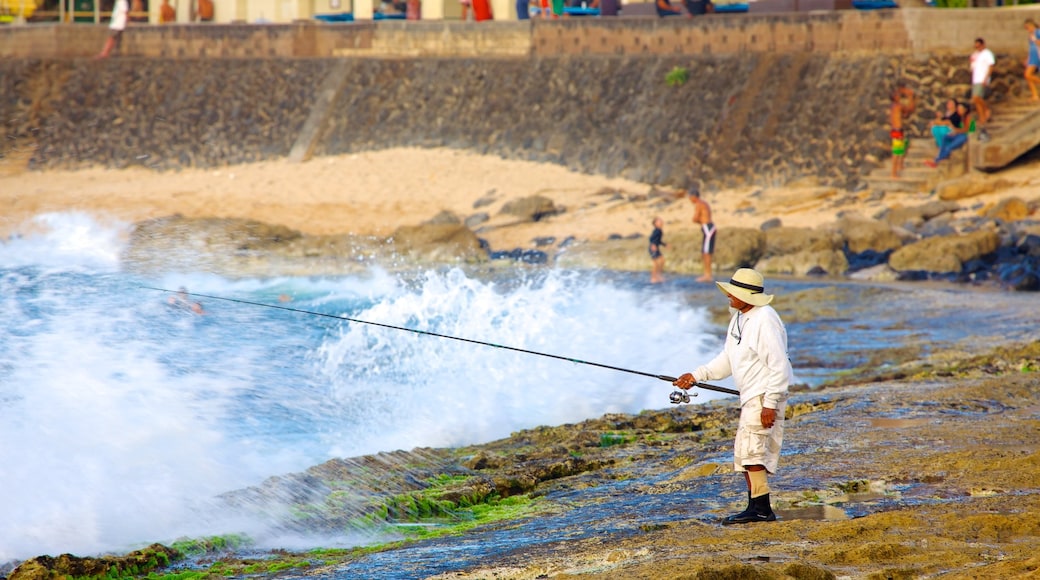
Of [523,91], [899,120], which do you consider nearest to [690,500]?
[899,120]

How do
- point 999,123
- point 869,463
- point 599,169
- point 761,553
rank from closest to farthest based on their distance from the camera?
point 761,553
point 869,463
point 999,123
point 599,169

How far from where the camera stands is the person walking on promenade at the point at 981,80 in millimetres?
23078

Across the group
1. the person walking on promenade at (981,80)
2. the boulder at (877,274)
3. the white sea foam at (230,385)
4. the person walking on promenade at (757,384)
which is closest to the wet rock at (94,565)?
the white sea foam at (230,385)

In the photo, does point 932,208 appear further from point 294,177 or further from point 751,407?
point 751,407

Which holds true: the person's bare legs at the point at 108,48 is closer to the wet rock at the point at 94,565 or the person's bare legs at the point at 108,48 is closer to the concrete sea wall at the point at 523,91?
the concrete sea wall at the point at 523,91

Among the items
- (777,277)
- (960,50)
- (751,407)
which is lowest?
(777,277)

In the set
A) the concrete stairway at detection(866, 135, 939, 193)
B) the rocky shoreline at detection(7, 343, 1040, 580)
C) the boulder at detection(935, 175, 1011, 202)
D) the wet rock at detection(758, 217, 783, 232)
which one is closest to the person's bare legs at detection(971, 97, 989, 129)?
the concrete stairway at detection(866, 135, 939, 193)

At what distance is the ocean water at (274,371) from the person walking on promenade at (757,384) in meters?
2.43

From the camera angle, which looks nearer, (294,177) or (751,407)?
(751,407)

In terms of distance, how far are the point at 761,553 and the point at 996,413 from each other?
393cm

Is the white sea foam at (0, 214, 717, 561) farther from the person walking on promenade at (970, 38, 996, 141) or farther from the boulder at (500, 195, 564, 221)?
the person walking on promenade at (970, 38, 996, 141)

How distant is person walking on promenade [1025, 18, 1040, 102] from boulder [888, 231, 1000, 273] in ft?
15.8

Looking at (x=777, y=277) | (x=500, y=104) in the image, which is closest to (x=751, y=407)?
(x=777, y=277)

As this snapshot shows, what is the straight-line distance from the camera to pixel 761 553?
5.75m
